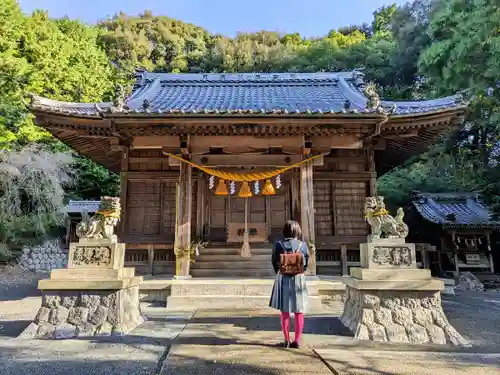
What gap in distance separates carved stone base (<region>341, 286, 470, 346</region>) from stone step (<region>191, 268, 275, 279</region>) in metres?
4.71

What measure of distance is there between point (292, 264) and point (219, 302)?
11.7ft

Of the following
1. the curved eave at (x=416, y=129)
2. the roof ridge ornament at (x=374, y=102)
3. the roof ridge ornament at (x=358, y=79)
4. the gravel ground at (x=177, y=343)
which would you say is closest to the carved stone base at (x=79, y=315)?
the gravel ground at (x=177, y=343)

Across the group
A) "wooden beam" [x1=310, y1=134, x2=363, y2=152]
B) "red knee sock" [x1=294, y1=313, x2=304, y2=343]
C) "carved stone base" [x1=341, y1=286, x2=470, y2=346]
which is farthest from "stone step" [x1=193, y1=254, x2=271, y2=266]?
"red knee sock" [x1=294, y1=313, x2=304, y2=343]

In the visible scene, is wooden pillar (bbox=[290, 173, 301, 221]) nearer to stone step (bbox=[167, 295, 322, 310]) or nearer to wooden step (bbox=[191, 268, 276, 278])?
wooden step (bbox=[191, 268, 276, 278])

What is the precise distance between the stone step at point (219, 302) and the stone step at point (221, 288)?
0.16 metres

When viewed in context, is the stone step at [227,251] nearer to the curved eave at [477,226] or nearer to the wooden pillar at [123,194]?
the wooden pillar at [123,194]

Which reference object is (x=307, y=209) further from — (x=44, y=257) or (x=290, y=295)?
(x=44, y=257)

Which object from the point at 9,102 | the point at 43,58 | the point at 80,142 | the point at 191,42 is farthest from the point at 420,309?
the point at 191,42

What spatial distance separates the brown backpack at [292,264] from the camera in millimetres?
4387

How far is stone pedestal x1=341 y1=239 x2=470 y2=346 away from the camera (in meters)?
4.77

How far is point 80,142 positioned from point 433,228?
13596 millimetres

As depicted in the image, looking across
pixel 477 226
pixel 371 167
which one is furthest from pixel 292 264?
pixel 477 226

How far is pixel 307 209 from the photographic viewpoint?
27.1ft

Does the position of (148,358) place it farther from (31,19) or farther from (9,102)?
(31,19)
